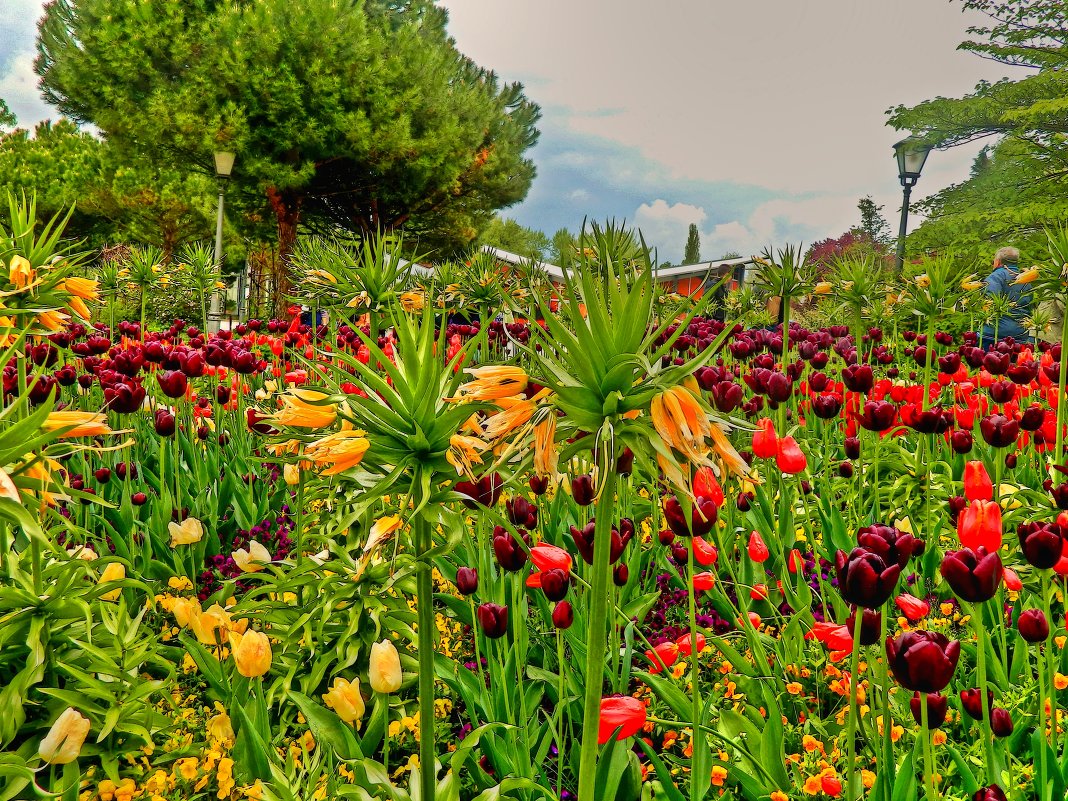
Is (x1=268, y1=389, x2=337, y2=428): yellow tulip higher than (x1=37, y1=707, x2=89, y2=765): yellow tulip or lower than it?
higher

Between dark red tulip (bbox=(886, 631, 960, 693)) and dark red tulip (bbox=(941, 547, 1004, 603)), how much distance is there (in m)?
0.15

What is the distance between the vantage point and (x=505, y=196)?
25.9m

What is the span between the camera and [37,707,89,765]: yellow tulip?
4.77 feet

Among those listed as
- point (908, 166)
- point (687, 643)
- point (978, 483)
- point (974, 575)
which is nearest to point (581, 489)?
point (974, 575)

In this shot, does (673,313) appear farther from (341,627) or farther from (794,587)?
(794,587)

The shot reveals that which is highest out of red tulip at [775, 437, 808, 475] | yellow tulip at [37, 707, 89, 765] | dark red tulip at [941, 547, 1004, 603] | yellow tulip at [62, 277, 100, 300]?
yellow tulip at [62, 277, 100, 300]

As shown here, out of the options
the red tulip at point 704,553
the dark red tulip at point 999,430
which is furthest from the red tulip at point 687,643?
the dark red tulip at point 999,430

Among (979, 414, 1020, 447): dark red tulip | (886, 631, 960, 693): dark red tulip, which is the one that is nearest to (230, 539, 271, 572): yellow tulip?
(886, 631, 960, 693): dark red tulip

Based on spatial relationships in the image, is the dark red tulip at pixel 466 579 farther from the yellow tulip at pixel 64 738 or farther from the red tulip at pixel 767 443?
the red tulip at pixel 767 443

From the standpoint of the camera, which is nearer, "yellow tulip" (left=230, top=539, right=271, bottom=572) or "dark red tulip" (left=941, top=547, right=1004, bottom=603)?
"dark red tulip" (left=941, top=547, right=1004, bottom=603)

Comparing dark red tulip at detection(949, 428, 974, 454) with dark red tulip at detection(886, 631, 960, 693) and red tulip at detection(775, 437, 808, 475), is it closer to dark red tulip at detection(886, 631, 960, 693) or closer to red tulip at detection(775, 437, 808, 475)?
red tulip at detection(775, 437, 808, 475)

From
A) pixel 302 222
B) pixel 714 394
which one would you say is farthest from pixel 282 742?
pixel 302 222

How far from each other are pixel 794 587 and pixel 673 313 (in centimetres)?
229

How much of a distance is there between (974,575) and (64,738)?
175cm
